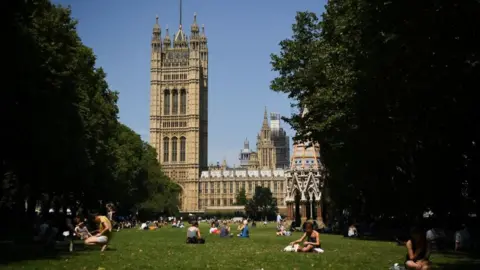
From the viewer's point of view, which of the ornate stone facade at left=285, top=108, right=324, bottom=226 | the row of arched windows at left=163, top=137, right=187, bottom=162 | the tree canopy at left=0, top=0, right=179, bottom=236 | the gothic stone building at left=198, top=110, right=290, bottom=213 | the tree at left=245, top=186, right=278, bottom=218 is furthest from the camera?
the gothic stone building at left=198, top=110, right=290, bottom=213

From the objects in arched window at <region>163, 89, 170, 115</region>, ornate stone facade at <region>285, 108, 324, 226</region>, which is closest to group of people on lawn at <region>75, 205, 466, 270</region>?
ornate stone facade at <region>285, 108, 324, 226</region>

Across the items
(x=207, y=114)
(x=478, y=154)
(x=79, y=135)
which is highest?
(x=207, y=114)

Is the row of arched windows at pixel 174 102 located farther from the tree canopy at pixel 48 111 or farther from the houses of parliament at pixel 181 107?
the tree canopy at pixel 48 111

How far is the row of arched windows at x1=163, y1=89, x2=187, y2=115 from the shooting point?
564ft

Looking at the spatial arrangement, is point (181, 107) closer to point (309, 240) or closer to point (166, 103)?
point (166, 103)

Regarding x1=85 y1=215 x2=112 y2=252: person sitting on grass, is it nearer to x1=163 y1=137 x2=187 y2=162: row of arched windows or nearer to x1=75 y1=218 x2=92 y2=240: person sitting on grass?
x1=75 y1=218 x2=92 y2=240: person sitting on grass

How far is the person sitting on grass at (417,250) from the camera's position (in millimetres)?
13742

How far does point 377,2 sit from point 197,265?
32.6 feet

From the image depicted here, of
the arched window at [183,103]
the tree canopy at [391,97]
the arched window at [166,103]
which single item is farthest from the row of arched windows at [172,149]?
the tree canopy at [391,97]

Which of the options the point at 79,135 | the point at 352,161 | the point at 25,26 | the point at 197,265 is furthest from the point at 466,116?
the point at 79,135

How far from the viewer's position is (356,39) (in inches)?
1041

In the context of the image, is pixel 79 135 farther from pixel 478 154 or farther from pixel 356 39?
pixel 478 154

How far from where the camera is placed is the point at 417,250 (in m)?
14.0

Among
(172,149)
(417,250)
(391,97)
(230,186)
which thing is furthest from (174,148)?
(417,250)
